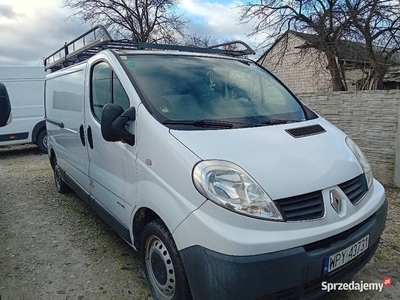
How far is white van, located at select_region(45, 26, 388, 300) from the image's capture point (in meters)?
1.76

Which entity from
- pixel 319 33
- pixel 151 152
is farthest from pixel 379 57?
pixel 151 152

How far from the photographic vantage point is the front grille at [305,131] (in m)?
2.29

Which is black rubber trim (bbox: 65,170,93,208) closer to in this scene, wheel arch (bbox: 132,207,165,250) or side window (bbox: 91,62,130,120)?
side window (bbox: 91,62,130,120)

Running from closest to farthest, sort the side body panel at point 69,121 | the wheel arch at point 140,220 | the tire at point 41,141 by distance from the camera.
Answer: the wheel arch at point 140,220 < the side body panel at point 69,121 < the tire at point 41,141

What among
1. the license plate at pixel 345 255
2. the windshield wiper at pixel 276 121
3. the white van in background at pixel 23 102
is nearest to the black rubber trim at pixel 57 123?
the windshield wiper at pixel 276 121

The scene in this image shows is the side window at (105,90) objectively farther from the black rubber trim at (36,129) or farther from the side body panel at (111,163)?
the black rubber trim at (36,129)

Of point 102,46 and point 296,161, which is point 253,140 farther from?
point 102,46

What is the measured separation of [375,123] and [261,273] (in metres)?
4.25

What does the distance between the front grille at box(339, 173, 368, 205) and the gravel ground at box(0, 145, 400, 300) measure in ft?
2.67

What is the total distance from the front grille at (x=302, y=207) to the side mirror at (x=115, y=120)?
1.21 m

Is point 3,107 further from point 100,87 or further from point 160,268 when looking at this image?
point 160,268

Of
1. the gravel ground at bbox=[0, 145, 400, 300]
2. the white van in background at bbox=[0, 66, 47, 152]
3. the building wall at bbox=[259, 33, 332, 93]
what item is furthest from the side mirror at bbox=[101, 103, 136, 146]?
the building wall at bbox=[259, 33, 332, 93]

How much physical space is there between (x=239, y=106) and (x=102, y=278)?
6.20ft

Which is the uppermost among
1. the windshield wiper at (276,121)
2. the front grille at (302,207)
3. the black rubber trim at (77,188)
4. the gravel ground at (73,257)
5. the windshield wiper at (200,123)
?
the windshield wiper at (276,121)
